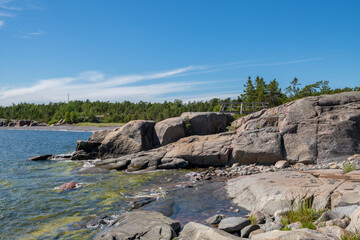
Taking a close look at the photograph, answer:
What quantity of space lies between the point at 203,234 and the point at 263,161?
14.7m

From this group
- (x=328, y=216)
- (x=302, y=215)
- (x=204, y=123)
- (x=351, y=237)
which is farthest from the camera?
(x=204, y=123)

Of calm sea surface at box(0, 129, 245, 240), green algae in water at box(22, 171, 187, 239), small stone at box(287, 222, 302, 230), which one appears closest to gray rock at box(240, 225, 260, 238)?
small stone at box(287, 222, 302, 230)

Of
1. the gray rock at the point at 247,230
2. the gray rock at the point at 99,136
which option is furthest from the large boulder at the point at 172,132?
the gray rock at the point at 247,230

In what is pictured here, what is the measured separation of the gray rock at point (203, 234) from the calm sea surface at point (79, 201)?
8.69 feet

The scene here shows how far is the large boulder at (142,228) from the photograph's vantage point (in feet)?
29.0

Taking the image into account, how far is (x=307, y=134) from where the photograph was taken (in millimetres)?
20969

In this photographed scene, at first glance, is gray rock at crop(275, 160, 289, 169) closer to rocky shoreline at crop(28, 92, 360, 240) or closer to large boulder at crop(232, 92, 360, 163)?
rocky shoreline at crop(28, 92, 360, 240)

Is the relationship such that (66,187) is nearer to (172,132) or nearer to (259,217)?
(172,132)

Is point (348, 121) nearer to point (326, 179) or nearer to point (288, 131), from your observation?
point (288, 131)

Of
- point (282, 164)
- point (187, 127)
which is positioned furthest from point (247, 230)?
point (187, 127)

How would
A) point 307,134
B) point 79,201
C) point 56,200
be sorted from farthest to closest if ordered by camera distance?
point 307,134, point 56,200, point 79,201

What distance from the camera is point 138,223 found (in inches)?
383

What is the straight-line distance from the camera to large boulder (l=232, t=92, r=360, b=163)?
791 inches

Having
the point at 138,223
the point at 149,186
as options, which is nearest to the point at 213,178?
the point at 149,186
